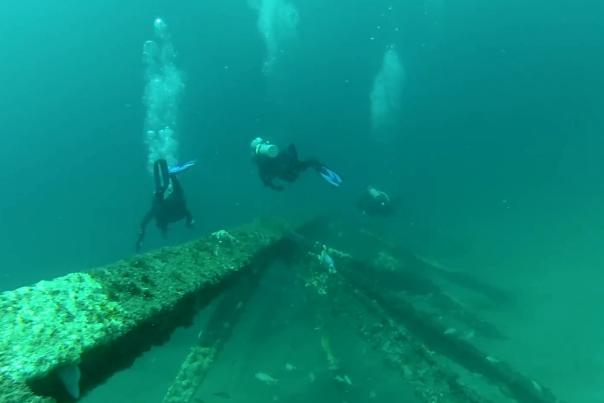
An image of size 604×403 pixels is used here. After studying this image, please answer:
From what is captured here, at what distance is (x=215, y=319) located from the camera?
20.8 ft

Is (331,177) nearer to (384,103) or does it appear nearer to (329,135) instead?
(329,135)

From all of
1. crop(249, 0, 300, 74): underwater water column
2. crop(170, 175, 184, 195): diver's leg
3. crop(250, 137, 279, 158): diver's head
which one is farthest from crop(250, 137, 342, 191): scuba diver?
crop(249, 0, 300, 74): underwater water column

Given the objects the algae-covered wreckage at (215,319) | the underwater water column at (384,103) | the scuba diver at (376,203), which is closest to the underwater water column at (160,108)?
the scuba diver at (376,203)

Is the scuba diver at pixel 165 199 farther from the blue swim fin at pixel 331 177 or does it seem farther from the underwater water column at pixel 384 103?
the underwater water column at pixel 384 103

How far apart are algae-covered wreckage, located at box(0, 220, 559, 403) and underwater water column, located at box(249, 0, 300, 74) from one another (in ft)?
140

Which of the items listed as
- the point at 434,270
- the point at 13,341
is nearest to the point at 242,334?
the point at 434,270

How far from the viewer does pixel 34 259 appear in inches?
1421

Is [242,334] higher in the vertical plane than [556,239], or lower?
lower

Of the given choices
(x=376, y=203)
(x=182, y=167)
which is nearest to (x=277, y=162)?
(x=182, y=167)

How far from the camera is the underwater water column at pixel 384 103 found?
47662mm

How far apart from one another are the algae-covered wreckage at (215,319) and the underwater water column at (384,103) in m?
37.4

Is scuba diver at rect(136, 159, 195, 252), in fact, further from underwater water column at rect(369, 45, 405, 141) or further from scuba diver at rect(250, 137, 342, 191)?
underwater water column at rect(369, 45, 405, 141)

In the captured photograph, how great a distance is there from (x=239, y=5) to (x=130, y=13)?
18218 mm

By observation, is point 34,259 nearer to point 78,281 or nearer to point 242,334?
point 242,334
